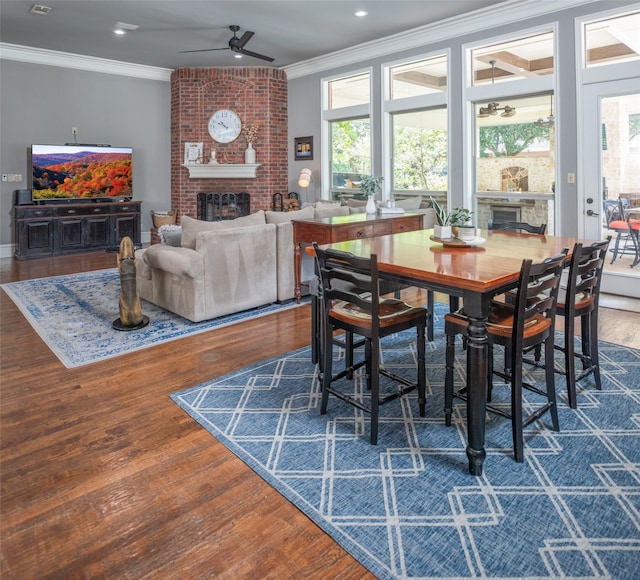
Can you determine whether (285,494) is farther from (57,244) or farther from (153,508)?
(57,244)

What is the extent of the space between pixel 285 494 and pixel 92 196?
24.1 feet

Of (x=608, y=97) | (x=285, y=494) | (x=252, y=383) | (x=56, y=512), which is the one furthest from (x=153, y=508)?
(x=608, y=97)

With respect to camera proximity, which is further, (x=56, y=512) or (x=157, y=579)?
(x=56, y=512)

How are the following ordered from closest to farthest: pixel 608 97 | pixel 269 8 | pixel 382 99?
pixel 608 97, pixel 269 8, pixel 382 99

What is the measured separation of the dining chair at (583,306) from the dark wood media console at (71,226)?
23.3 feet

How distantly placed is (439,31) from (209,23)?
2901 mm

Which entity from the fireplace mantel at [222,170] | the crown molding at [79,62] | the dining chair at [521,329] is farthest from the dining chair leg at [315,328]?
the crown molding at [79,62]

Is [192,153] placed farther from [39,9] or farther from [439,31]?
[439,31]

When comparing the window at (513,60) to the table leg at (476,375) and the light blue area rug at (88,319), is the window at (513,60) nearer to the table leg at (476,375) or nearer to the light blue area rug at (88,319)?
the light blue area rug at (88,319)

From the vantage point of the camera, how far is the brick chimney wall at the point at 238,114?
334 inches

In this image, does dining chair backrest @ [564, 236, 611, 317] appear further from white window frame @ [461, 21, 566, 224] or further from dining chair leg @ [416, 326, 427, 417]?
white window frame @ [461, 21, 566, 224]

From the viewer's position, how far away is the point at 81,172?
7.77m

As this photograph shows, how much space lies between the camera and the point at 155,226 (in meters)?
8.57

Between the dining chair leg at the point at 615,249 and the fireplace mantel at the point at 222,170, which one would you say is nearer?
Answer: the dining chair leg at the point at 615,249
